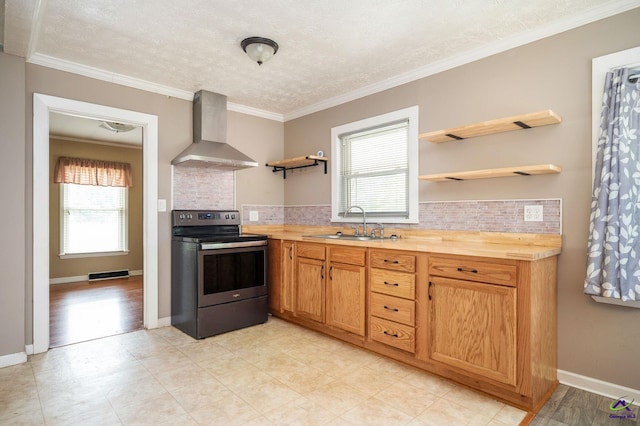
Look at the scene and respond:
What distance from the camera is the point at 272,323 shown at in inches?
141

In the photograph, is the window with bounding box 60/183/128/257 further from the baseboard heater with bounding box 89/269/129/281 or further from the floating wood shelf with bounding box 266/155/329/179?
the floating wood shelf with bounding box 266/155/329/179

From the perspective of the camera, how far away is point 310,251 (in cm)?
324

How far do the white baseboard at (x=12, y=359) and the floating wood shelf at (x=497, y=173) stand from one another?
3.27m

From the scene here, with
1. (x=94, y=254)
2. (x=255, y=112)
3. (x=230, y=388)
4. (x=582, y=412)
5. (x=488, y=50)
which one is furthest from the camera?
(x=94, y=254)

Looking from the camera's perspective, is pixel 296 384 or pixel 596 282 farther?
pixel 296 384

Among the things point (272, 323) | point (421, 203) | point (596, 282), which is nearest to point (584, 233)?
point (596, 282)

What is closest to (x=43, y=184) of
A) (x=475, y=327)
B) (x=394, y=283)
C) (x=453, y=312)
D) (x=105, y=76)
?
(x=105, y=76)

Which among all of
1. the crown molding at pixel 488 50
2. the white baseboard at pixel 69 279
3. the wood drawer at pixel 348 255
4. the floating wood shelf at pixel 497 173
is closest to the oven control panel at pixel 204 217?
the wood drawer at pixel 348 255

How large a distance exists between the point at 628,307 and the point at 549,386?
0.66 meters

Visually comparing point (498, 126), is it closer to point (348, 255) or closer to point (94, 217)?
point (348, 255)

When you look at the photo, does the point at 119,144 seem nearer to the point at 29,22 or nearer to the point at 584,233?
the point at 29,22

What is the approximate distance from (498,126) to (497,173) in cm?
33

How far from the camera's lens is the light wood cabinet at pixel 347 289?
280 cm

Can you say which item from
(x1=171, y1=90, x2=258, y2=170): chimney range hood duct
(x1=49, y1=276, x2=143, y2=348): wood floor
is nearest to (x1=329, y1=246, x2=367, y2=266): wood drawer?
(x1=171, y1=90, x2=258, y2=170): chimney range hood duct
